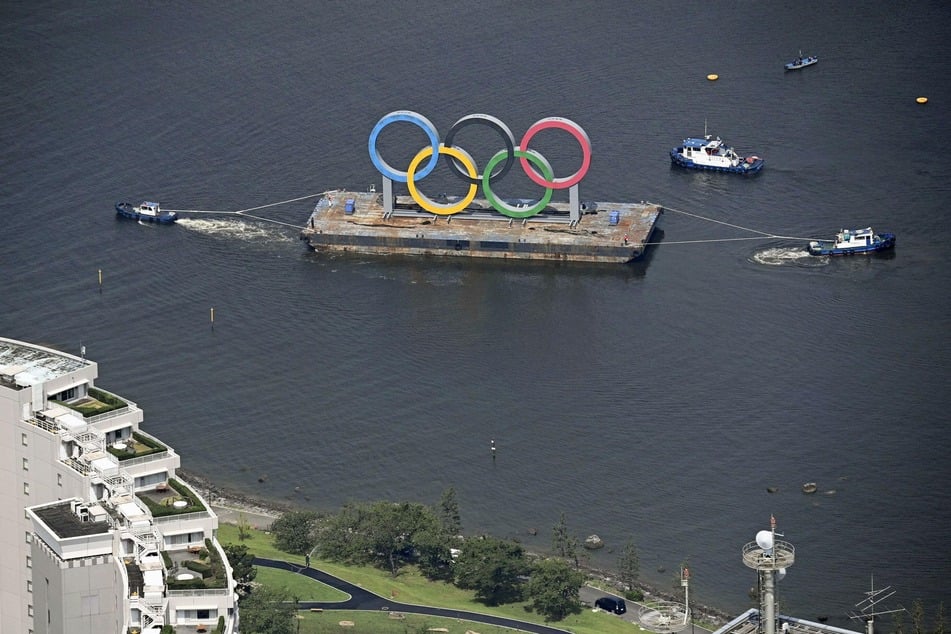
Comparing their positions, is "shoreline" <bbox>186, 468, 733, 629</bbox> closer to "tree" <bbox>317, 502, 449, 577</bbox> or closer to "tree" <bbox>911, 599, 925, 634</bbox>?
"tree" <bbox>317, 502, 449, 577</bbox>

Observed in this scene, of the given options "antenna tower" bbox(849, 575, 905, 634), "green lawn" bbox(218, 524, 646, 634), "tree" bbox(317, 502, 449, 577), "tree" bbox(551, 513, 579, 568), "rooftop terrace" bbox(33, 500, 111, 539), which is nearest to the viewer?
"rooftop terrace" bbox(33, 500, 111, 539)

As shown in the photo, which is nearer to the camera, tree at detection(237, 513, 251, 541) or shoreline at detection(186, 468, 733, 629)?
shoreline at detection(186, 468, 733, 629)

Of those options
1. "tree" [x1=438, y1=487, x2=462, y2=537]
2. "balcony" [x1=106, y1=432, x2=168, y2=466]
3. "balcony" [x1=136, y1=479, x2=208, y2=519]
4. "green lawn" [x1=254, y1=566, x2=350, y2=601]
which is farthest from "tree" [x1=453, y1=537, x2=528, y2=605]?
"balcony" [x1=106, y1=432, x2=168, y2=466]

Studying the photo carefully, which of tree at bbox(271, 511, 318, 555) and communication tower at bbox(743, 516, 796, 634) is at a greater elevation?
communication tower at bbox(743, 516, 796, 634)

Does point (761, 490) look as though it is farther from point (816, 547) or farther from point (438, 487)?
point (438, 487)

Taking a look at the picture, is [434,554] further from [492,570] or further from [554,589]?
[554,589]

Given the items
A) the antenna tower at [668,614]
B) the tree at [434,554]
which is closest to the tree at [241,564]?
the tree at [434,554]

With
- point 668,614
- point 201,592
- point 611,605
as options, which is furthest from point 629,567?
point 201,592
